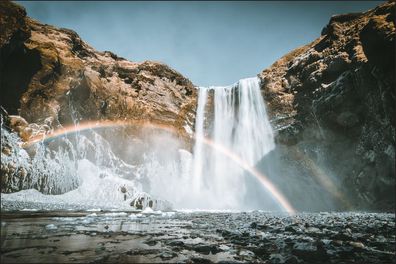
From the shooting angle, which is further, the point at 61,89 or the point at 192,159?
the point at 192,159

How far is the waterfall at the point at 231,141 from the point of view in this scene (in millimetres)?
35875

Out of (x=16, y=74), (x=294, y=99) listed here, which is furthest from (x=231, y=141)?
(x=16, y=74)

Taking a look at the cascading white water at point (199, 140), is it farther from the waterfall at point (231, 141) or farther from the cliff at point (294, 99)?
the cliff at point (294, 99)

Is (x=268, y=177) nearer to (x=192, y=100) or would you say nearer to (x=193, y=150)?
(x=193, y=150)

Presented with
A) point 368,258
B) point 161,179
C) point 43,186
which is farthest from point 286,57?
point 368,258

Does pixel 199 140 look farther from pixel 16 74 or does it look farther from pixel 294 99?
pixel 16 74

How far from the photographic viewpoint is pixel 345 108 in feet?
94.3

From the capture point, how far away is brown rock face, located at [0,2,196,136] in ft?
91.4

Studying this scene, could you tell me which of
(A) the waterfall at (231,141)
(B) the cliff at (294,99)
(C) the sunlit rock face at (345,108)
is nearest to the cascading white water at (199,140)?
(A) the waterfall at (231,141)

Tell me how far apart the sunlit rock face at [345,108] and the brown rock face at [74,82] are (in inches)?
580

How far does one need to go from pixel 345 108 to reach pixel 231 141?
14982mm

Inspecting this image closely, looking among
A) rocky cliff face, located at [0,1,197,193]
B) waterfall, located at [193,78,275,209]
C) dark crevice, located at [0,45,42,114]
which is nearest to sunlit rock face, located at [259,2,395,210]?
waterfall, located at [193,78,275,209]

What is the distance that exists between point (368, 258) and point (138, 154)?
33443mm

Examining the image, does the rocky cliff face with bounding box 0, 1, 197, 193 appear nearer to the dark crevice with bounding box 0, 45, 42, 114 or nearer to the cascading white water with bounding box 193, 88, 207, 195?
the dark crevice with bounding box 0, 45, 42, 114
